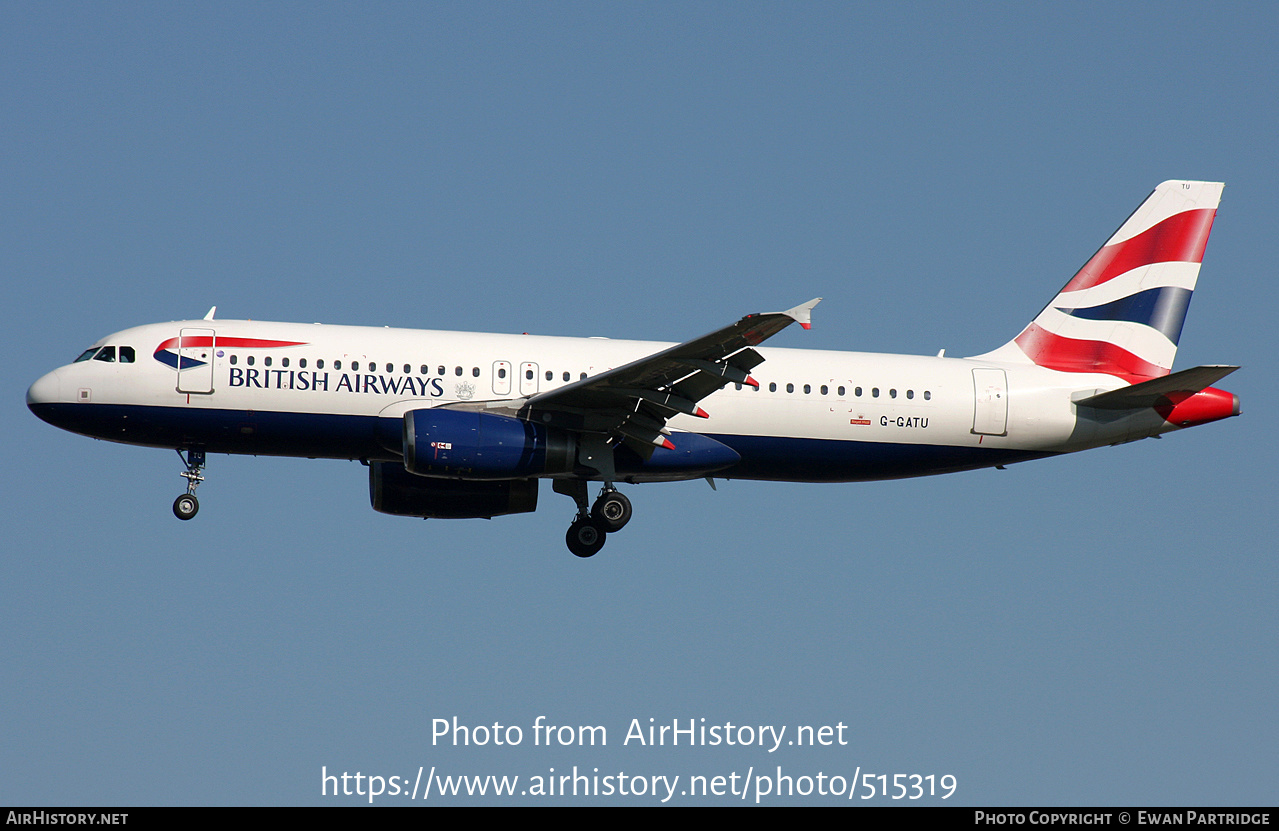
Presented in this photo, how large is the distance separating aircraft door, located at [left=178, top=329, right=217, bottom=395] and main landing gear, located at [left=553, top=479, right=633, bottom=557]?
323 inches

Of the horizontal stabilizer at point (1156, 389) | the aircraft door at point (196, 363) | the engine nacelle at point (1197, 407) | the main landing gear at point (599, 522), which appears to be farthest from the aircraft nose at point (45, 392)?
the engine nacelle at point (1197, 407)

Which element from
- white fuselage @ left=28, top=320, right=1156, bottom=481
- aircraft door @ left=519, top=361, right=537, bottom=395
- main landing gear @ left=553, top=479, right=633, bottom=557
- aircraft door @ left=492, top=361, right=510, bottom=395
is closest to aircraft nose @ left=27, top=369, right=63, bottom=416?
white fuselage @ left=28, top=320, right=1156, bottom=481

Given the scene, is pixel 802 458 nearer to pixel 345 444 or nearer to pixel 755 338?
pixel 755 338

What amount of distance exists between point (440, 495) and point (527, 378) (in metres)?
4.15

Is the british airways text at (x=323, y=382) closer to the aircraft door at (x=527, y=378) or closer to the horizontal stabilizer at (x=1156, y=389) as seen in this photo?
Answer: the aircraft door at (x=527, y=378)

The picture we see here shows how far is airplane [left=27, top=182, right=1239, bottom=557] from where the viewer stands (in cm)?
2978

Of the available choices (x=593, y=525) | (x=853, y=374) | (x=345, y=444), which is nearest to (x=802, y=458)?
(x=853, y=374)

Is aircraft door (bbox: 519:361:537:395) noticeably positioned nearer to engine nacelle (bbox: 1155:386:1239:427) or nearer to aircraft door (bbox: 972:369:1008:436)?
aircraft door (bbox: 972:369:1008:436)

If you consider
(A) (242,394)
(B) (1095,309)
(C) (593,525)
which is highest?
(B) (1095,309)

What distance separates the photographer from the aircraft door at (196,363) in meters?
30.2

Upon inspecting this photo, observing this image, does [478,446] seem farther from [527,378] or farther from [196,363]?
[196,363]

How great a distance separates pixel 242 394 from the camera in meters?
30.2

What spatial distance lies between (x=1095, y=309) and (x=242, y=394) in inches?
777

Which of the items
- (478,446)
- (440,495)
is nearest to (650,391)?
(478,446)
